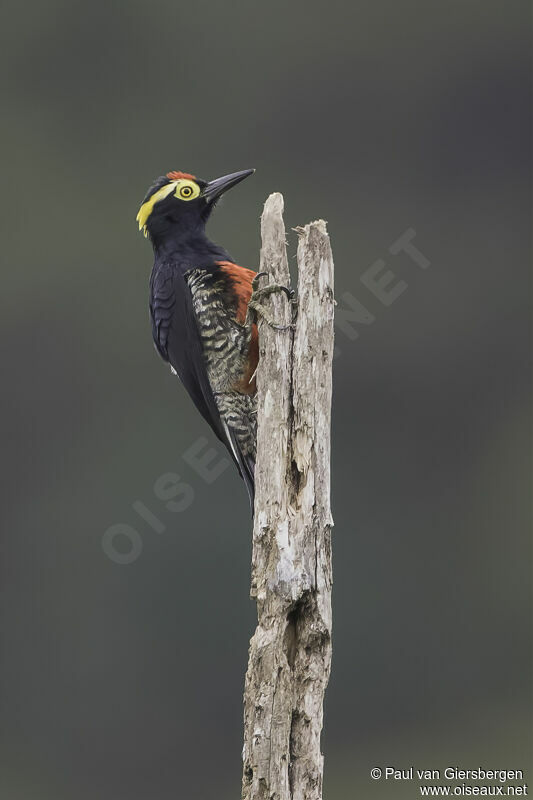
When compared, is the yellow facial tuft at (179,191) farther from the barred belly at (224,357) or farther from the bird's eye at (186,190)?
the barred belly at (224,357)

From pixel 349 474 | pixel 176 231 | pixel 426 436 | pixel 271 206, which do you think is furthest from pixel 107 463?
pixel 271 206

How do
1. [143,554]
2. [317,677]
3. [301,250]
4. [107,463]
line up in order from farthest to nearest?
[107,463], [143,554], [301,250], [317,677]

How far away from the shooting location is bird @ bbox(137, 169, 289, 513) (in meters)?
4.95

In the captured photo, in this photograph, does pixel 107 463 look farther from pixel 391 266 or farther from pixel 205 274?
pixel 205 274

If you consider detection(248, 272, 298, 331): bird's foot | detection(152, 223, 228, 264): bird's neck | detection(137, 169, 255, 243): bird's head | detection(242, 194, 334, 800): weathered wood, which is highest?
detection(137, 169, 255, 243): bird's head

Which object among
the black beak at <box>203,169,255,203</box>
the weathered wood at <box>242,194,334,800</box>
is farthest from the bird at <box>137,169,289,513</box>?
the weathered wood at <box>242,194,334,800</box>

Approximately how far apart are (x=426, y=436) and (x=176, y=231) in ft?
29.4

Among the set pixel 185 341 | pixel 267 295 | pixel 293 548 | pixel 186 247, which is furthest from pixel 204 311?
pixel 293 548

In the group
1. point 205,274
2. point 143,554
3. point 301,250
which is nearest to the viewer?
point 301,250

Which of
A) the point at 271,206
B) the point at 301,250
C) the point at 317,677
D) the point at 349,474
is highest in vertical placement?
the point at 349,474

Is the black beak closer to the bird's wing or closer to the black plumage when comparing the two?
the black plumage

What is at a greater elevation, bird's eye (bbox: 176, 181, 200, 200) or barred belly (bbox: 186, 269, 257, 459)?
bird's eye (bbox: 176, 181, 200, 200)

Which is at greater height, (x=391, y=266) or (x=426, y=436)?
(x=391, y=266)

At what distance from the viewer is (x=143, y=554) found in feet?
41.3
